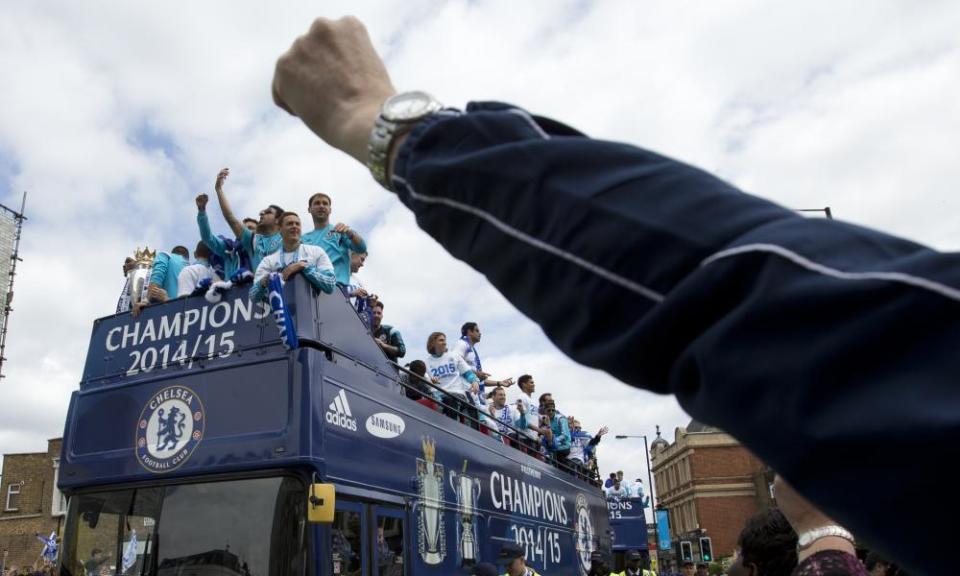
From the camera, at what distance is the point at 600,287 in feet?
2.80

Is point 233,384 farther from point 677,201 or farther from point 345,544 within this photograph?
point 677,201

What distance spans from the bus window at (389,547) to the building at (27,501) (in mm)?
30211

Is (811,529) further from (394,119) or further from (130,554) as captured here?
(130,554)

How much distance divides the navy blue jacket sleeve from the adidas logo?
221 inches

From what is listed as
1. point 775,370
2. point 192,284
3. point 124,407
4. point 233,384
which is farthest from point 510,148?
point 192,284

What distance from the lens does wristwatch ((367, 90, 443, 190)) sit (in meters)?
1.11

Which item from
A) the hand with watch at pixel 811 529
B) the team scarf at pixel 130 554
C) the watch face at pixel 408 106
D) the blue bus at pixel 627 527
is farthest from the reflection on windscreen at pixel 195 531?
the blue bus at pixel 627 527

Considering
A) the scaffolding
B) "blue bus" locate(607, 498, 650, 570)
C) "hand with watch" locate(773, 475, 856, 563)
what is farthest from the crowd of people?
the scaffolding

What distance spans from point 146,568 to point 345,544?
1.59m

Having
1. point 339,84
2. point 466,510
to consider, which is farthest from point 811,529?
point 466,510

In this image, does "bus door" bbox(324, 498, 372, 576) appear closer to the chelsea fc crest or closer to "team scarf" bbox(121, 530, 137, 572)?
the chelsea fc crest

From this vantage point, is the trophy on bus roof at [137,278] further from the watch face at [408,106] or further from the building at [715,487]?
the building at [715,487]

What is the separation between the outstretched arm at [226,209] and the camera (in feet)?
25.4

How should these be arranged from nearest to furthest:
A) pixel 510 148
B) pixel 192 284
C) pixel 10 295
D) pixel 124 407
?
pixel 510 148
pixel 124 407
pixel 192 284
pixel 10 295
